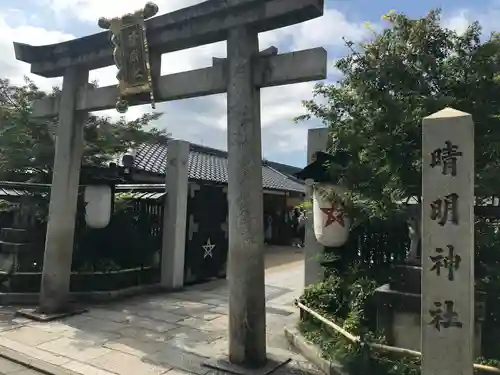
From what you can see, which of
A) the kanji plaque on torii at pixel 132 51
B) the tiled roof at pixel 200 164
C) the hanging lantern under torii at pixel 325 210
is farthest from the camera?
the tiled roof at pixel 200 164

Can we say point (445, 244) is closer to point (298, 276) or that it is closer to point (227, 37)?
point (227, 37)

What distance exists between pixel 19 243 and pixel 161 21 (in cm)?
581

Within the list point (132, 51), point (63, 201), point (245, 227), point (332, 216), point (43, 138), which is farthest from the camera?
point (43, 138)

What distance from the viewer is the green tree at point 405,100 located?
4859mm

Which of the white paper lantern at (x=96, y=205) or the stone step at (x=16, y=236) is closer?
the white paper lantern at (x=96, y=205)

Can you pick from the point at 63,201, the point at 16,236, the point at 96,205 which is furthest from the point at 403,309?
the point at 16,236

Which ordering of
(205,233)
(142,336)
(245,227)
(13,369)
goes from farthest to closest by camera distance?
(205,233), (142,336), (245,227), (13,369)

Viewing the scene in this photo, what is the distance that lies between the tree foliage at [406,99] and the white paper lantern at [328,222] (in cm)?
67

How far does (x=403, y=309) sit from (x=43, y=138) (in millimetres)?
9056

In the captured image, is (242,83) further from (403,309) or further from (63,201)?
(63,201)

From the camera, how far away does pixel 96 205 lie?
29.4 ft

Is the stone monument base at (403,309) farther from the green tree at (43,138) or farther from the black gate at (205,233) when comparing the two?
the green tree at (43,138)

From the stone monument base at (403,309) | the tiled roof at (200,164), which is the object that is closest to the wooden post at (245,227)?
the stone monument base at (403,309)

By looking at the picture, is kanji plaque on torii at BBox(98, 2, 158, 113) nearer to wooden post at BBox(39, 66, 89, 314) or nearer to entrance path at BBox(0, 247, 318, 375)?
wooden post at BBox(39, 66, 89, 314)
